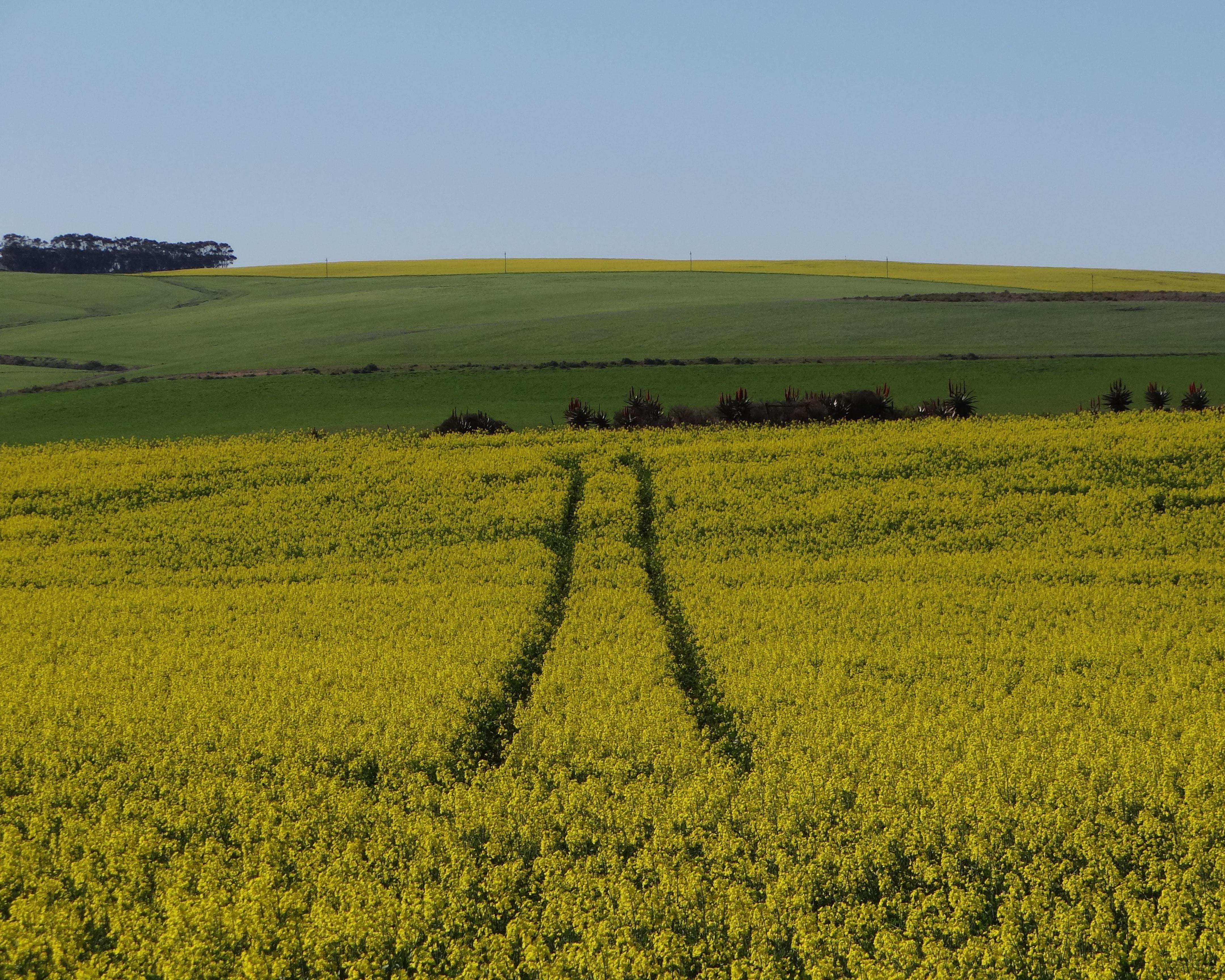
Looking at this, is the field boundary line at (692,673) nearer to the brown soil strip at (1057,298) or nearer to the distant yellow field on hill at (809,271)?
the brown soil strip at (1057,298)

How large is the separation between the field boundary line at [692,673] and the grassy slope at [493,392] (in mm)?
14718

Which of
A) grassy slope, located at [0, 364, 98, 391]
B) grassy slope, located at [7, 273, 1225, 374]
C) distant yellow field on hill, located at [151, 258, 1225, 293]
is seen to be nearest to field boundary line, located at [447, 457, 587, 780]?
grassy slope, located at [7, 273, 1225, 374]

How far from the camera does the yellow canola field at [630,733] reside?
29.8 ft

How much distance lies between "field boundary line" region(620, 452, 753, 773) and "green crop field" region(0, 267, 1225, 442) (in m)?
14.8

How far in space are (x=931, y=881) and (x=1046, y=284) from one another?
8462cm

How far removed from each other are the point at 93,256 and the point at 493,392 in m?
108

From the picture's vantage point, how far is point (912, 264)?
11119cm

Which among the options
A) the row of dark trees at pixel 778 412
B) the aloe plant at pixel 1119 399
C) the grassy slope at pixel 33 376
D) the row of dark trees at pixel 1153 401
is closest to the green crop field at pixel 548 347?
the grassy slope at pixel 33 376

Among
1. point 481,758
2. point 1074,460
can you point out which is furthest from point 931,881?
point 1074,460

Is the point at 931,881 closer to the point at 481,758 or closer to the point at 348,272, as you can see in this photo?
the point at 481,758

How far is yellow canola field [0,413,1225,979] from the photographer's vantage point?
9070mm

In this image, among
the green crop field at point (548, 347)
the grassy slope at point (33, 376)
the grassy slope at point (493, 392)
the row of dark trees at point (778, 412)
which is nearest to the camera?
the row of dark trees at point (778, 412)

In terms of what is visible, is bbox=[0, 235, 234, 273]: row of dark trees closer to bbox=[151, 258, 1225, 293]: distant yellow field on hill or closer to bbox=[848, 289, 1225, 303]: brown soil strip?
bbox=[151, 258, 1225, 293]: distant yellow field on hill

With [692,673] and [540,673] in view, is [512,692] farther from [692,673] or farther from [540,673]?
[692,673]
